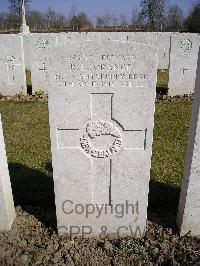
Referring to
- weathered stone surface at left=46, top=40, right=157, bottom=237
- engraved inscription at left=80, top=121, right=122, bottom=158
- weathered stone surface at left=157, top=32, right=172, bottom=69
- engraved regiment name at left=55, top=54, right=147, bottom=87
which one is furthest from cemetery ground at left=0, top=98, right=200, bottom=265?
weathered stone surface at left=157, top=32, right=172, bottom=69

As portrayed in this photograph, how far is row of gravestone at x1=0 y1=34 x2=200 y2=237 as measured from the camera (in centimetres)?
278

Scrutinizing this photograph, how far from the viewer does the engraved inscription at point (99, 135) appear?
3.00m

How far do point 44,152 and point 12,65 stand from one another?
4.35 m

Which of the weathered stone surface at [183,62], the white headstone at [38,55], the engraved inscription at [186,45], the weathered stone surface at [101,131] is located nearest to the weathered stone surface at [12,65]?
the white headstone at [38,55]

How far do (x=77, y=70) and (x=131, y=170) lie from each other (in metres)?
1.13

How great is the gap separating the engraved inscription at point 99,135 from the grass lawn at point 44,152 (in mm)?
1284

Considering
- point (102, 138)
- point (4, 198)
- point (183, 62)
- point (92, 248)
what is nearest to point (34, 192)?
point (4, 198)

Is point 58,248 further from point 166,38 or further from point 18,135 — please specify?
point 166,38

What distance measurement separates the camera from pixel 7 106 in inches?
325

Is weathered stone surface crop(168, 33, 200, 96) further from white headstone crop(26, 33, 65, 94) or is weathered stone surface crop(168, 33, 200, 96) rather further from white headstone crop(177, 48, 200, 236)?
white headstone crop(177, 48, 200, 236)

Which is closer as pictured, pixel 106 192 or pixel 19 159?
pixel 106 192

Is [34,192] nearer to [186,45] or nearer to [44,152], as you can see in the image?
[44,152]

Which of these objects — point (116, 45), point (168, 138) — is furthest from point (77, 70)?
point (168, 138)

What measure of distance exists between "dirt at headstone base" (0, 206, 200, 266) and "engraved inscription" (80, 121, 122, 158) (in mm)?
988
